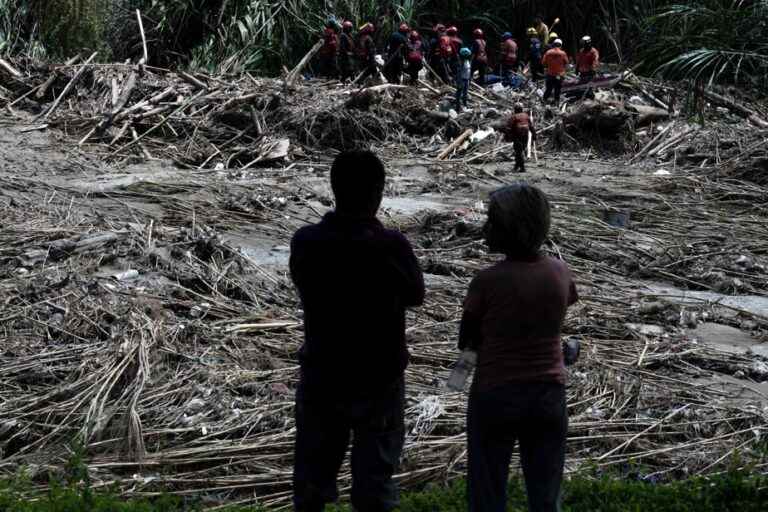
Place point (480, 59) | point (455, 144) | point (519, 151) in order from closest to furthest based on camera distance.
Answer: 1. point (519, 151)
2. point (455, 144)
3. point (480, 59)

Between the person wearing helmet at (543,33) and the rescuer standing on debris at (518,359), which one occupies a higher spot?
the rescuer standing on debris at (518,359)

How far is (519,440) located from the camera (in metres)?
3.69

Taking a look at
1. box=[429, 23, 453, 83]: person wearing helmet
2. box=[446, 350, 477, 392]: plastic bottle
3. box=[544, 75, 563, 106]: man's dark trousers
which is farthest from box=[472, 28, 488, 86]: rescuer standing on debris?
box=[446, 350, 477, 392]: plastic bottle

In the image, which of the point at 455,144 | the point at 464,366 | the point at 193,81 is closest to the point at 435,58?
the point at 455,144

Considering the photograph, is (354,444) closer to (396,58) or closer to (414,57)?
(414,57)

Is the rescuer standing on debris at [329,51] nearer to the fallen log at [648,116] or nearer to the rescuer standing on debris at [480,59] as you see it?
the rescuer standing on debris at [480,59]

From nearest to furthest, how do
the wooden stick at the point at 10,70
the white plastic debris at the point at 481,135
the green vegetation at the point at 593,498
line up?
the green vegetation at the point at 593,498 → the white plastic debris at the point at 481,135 → the wooden stick at the point at 10,70

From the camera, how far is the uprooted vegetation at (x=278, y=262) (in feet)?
19.1

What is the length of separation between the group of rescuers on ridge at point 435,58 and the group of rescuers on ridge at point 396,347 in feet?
48.3

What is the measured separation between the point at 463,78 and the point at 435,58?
101 inches

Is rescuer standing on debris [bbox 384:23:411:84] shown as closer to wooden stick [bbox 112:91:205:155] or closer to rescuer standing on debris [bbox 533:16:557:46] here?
wooden stick [bbox 112:91:205:155]

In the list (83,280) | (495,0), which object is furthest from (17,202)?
(495,0)

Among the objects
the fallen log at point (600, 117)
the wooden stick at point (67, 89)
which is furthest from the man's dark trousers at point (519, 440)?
the wooden stick at point (67, 89)

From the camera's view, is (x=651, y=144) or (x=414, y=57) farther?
(x=414, y=57)
